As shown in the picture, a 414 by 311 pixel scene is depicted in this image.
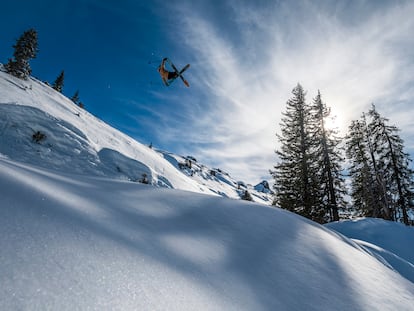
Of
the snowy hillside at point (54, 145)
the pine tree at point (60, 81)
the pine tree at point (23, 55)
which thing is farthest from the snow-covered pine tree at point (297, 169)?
the pine tree at point (60, 81)

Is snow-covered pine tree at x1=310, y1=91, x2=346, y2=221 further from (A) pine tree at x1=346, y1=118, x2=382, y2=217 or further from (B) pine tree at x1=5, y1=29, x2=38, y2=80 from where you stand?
(B) pine tree at x1=5, y1=29, x2=38, y2=80

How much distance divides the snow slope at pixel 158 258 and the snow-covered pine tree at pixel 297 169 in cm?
1289

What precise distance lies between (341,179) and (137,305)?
18.2m

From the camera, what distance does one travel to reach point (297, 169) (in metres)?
15.5

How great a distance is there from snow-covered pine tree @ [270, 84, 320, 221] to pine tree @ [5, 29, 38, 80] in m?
24.9

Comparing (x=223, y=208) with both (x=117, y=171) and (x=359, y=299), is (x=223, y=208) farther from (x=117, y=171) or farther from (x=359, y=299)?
(x=117, y=171)

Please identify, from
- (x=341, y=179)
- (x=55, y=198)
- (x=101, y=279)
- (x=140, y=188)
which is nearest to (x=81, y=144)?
(x=140, y=188)

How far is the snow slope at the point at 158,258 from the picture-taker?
925 millimetres

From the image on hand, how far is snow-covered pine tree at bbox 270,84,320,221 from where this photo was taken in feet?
47.7

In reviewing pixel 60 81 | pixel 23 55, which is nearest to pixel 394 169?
pixel 23 55

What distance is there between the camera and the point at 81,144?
12.5 metres

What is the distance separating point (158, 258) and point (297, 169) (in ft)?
51.1

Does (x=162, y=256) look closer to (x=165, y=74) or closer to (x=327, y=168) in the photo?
(x=165, y=74)

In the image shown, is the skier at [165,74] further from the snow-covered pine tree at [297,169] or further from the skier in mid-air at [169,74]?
the snow-covered pine tree at [297,169]
